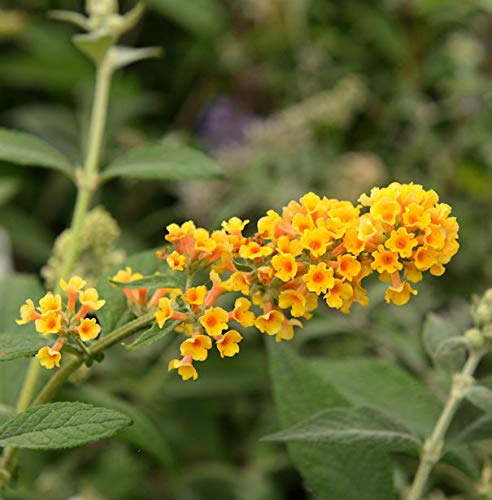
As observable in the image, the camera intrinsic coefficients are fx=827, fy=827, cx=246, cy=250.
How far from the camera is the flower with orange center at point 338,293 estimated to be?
500 mm

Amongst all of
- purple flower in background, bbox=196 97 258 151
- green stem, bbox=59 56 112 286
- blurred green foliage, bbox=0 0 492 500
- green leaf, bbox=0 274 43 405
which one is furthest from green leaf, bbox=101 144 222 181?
purple flower in background, bbox=196 97 258 151

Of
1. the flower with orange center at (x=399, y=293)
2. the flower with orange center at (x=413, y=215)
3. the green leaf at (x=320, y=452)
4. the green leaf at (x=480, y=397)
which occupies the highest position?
the flower with orange center at (x=413, y=215)

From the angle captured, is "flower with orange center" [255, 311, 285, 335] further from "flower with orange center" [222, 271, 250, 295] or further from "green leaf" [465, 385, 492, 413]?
"green leaf" [465, 385, 492, 413]

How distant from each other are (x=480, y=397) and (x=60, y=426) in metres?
0.29

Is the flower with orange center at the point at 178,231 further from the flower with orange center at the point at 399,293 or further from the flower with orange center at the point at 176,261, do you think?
the flower with orange center at the point at 399,293

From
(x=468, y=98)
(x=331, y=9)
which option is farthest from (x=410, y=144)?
(x=331, y=9)

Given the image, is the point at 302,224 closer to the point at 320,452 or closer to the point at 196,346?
the point at 196,346

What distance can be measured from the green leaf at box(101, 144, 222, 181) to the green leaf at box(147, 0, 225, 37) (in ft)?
3.34

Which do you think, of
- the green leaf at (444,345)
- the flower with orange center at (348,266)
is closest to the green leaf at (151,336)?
the flower with orange center at (348,266)

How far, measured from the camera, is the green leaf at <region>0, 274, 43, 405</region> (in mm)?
695

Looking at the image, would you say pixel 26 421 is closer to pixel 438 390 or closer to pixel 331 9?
pixel 438 390

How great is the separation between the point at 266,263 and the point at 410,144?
1.22m

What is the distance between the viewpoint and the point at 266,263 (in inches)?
Result: 20.4

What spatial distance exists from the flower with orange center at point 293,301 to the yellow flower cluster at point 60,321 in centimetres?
11
